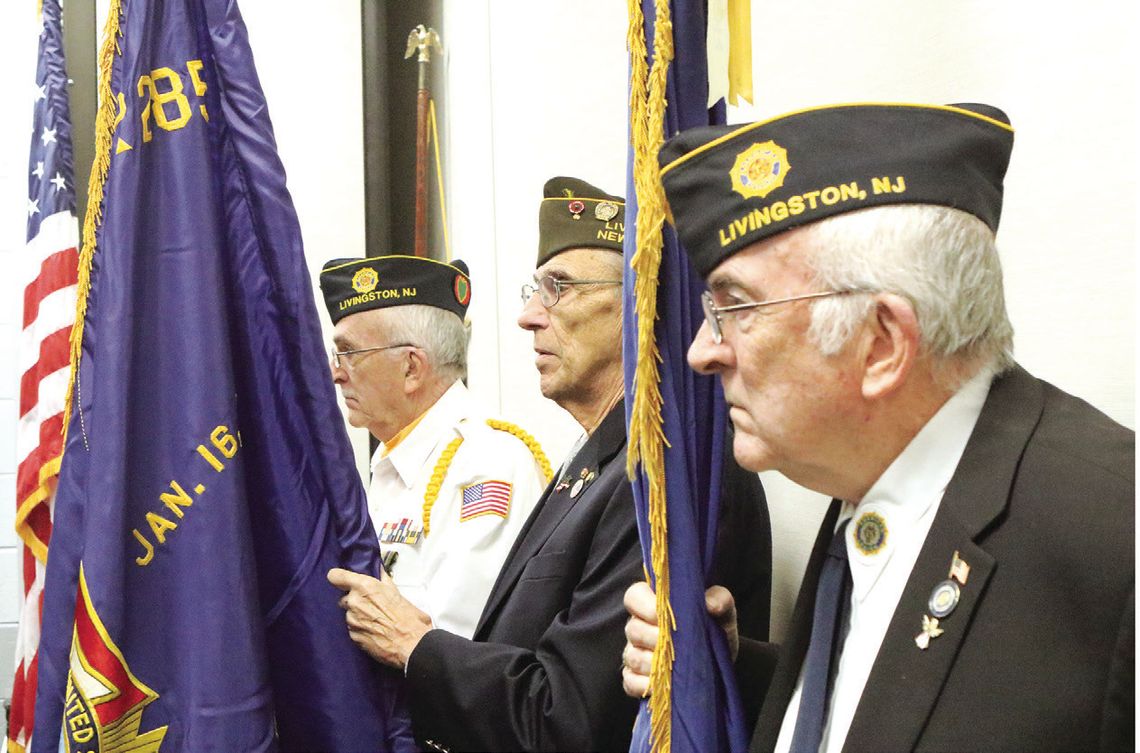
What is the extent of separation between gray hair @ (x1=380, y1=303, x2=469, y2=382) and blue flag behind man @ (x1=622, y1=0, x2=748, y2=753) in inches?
58.3

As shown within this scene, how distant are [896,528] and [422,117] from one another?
3304 mm

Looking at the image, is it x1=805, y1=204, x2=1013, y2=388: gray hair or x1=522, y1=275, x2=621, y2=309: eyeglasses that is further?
x1=522, y1=275, x2=621, y2=309: eyeglasses

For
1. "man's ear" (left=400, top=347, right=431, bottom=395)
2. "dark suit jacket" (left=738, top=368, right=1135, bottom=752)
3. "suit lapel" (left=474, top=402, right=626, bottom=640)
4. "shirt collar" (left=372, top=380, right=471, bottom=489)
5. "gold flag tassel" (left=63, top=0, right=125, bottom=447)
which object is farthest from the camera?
"man's ear" (left=400, top=347, right=431, bottom=395)

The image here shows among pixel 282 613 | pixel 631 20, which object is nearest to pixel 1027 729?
pixel 631 20

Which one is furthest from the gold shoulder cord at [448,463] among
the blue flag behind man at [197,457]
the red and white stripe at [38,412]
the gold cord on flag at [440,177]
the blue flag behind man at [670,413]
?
the gold cord on flag at [440,177]

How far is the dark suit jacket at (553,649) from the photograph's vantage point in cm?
147

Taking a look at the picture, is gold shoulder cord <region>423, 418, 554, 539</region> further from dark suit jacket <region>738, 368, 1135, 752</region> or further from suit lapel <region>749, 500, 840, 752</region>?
dark suit jacket <region>738, 368, 1135, 752</region>

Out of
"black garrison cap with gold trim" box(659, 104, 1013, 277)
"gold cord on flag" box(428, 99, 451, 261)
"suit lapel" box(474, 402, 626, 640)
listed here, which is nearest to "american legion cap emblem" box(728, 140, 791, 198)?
"black garrison cap with gold trim" box(659, 104, 1013, 277)

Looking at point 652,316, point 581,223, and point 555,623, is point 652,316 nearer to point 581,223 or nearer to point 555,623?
point 555,623

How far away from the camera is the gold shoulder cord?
2.28 meters

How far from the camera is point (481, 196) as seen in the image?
11.6 feet

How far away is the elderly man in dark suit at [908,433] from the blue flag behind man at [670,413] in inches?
3.1

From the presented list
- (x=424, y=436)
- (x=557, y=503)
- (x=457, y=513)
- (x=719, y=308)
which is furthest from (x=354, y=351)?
(x=719, y=308)

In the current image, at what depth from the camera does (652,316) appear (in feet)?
3.91
